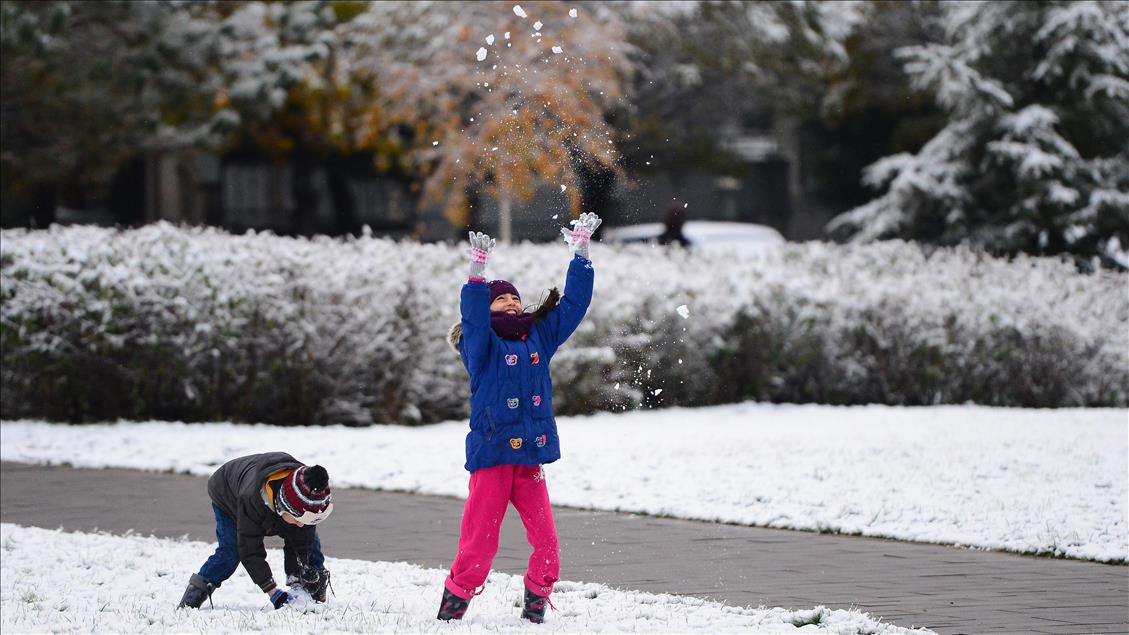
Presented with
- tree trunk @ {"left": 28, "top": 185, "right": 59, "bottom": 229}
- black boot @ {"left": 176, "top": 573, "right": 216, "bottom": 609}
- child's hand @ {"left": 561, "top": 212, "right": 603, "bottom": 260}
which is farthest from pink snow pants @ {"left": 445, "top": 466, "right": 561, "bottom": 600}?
tree trunk @ {"left": 28, "top": 185, "right": 59, "bottom": 229}

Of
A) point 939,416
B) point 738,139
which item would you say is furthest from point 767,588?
point 738,139

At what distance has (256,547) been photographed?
20.3 ft

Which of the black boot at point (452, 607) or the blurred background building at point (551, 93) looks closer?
the black boot at point (452, 607)

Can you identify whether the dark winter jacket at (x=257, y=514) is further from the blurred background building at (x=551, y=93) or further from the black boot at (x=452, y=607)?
the blurred background building at (x=551, y=93)

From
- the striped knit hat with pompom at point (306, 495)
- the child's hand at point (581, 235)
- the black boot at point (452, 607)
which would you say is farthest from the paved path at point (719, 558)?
the child's hand at point (581, 235)

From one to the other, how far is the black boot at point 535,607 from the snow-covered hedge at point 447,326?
6.68 meters

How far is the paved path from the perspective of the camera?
6383 millimetres

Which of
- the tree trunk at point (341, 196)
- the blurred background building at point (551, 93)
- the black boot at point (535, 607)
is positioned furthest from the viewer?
the tree trunk at point (341, 196)

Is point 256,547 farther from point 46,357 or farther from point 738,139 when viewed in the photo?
point 738,139

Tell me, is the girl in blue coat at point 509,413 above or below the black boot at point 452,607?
above

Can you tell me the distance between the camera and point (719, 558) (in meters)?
7.55

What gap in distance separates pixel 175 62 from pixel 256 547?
551 inches

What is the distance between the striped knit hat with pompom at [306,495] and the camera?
5.96 m

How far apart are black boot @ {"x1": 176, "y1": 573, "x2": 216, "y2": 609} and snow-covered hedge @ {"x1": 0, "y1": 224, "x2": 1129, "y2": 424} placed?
5.95 m
